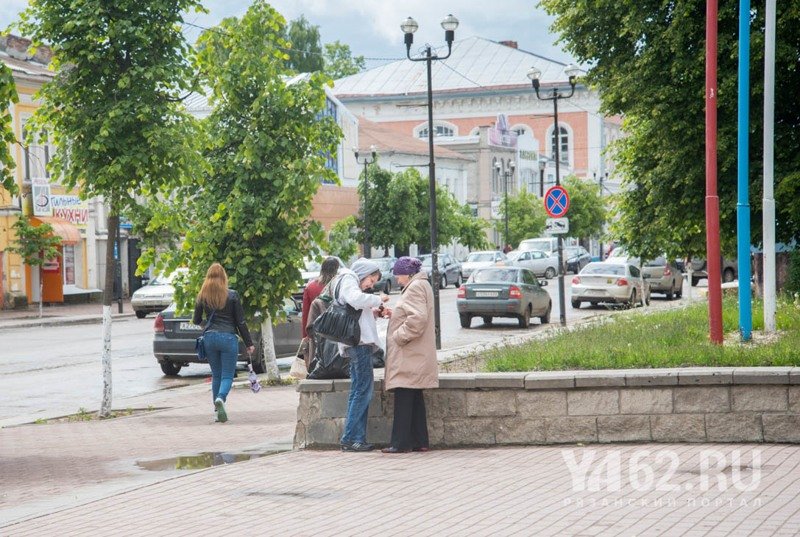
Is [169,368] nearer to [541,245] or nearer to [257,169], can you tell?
[257,169]

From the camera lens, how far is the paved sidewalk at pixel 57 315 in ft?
125

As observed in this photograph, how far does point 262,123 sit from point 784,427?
1058 cm

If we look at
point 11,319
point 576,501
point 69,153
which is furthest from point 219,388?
point 11,319

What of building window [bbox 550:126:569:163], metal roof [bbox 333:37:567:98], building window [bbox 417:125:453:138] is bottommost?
building window [bbox 550:126:569:163]

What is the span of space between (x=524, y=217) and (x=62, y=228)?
1464 inches

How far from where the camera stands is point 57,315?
137ft

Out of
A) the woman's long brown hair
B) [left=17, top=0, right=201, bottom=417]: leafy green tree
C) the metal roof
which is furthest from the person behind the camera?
the metal roof

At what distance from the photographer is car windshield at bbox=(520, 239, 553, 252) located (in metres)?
68.7

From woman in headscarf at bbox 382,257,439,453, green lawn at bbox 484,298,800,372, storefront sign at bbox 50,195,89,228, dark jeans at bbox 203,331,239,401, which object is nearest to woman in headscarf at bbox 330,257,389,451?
woman in headscarf at bbox 382,257,439,453

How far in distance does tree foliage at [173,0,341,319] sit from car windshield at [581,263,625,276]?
71.1ft

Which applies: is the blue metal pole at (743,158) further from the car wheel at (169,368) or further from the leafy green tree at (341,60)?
the leafy green tree at (341,60)

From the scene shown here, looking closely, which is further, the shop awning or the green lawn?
the shop awning

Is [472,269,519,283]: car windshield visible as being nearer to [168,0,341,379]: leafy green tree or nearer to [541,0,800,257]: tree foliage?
[541,0,800,257]: tree foliage

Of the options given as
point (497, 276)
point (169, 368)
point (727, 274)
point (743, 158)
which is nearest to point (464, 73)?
point (727, 274)
